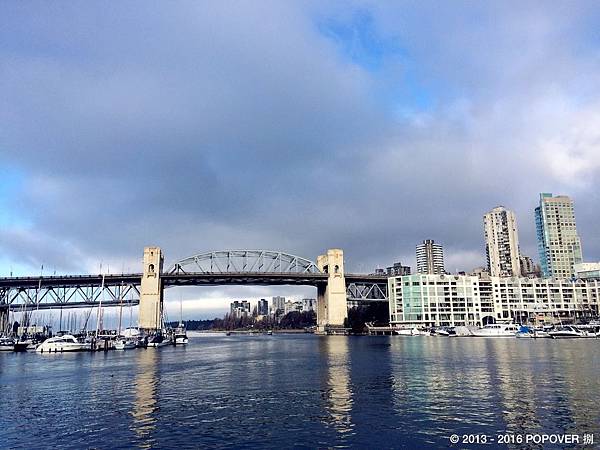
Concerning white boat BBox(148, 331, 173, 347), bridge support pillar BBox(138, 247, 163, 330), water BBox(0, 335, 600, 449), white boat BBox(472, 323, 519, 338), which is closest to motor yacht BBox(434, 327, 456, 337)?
white boat BBox(472, 323, 519, 338)

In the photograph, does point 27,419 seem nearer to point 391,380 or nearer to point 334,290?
point 391,380

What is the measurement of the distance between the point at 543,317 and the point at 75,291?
149110 mm

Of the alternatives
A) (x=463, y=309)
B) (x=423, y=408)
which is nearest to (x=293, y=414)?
(x=423, y=408)

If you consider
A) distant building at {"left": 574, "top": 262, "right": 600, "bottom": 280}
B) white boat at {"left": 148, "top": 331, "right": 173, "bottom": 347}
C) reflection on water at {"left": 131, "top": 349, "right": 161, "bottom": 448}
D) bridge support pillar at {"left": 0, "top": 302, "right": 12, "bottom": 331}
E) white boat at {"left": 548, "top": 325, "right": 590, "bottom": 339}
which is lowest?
white boat at {"left": 548, "top": 325, "right": 590, "bottom": 339}

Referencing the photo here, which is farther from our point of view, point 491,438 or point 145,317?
point 145,317

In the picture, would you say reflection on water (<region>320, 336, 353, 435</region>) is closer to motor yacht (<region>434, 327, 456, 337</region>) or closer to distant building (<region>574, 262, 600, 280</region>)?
motor yacht (<region>434, 327, 456, 337</region>)

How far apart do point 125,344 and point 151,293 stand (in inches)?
1996

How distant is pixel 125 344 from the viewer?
8838cm

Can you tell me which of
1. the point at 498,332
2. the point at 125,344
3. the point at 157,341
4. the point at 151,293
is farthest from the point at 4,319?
the point at 498,332

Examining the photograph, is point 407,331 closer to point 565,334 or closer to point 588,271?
point 565,334

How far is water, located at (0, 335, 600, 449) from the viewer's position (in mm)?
20547

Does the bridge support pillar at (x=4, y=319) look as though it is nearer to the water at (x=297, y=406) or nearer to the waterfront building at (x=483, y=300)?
the waterfront building at (x=483, y=300)

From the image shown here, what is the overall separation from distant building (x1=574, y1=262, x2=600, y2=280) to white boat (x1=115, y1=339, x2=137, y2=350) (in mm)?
169815

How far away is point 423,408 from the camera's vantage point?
84.5ft
